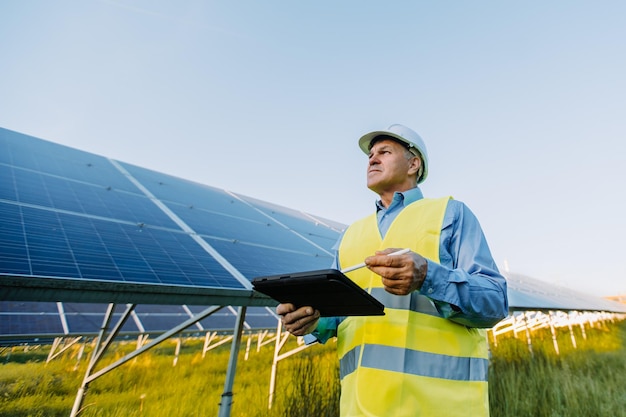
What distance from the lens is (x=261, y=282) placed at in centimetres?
133

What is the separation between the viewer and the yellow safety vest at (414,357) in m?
1.41

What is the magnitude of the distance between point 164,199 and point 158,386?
4998mm

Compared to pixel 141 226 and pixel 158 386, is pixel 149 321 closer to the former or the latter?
pixel 158 386

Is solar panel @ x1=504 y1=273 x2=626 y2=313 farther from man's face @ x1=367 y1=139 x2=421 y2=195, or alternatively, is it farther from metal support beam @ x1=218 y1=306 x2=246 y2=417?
man's face @ x1=367 y1=139 x2=421 y2=195

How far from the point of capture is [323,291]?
1.31 meters

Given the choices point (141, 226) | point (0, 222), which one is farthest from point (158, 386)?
point (0, 222)

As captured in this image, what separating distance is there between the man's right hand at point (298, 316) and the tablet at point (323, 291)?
0.04m

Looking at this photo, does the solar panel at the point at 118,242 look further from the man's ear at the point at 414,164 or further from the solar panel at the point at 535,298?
the solar panel at the point at 535,298

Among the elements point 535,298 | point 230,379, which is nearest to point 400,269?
point 230,379

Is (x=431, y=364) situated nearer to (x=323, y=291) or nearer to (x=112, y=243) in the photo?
(x=323, y=291)

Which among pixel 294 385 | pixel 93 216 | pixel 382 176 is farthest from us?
pixel 294 385

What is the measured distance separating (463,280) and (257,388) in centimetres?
740

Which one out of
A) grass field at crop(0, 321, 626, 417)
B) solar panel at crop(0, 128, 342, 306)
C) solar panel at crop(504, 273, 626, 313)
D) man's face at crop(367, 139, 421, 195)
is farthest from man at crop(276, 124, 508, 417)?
solar panel at crop(504, 273, 626, 313)

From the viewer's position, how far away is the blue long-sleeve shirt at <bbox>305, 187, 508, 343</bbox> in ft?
4.35
